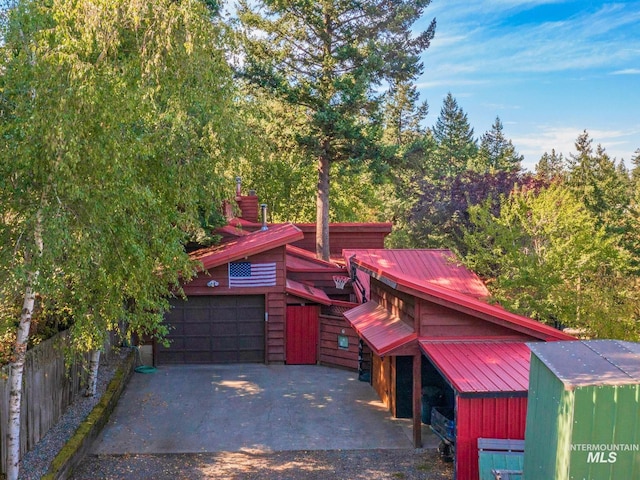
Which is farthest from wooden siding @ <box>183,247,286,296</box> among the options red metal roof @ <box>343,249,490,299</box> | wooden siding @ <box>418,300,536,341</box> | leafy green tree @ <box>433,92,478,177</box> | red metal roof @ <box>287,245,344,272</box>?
leafy green tree @ <box>433,92,478,177</box>

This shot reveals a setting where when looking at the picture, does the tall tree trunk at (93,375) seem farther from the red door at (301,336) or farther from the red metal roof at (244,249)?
the red door at (301,336)

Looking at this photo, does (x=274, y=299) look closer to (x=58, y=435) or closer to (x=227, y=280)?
(x=227, y=280)

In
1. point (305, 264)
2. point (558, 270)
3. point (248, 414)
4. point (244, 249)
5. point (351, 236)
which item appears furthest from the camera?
point (351, 236)

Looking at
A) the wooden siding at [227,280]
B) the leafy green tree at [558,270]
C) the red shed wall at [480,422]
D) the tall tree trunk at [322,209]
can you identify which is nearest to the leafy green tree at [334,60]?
the tall tree trunk at [322,209]

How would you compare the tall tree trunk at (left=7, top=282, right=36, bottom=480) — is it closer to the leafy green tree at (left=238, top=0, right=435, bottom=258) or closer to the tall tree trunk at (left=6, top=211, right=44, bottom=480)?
the tall tree trunk at (left=6, top=211, right=44, bottom=480)

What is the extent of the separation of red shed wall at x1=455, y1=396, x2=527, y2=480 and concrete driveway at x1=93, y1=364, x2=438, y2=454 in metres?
1.88

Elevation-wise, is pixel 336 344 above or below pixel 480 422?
below

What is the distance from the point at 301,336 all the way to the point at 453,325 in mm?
6710

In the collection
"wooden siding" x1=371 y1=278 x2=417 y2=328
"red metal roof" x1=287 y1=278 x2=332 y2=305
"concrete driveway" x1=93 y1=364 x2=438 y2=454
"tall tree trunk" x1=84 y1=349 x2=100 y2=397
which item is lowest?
"concrete driveway" x1=93 y1=364 x2=438 y2=454

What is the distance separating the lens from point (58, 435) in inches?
362

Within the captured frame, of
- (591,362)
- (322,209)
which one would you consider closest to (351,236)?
(322,209)

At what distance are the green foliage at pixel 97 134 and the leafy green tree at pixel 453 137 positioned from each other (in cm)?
3883

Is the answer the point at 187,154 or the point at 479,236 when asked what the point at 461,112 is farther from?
the point at 187,154

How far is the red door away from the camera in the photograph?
1589cm
